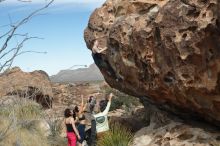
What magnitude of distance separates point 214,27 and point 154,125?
4.23 m

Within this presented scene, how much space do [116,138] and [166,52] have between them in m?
3.47

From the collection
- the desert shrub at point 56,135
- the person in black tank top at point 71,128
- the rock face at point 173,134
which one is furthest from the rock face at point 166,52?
the desert shrub at point 56,135

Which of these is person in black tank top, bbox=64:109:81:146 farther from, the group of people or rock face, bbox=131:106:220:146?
rock face, bbox=131:106:220:146

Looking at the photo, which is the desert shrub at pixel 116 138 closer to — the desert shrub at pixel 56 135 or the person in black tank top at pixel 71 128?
the person in black tank top at pixel 71 128

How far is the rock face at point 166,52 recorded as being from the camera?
9.72m

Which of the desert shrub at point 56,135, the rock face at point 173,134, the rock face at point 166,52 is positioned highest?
the rock face at point 166,52

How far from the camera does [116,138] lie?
13.2m

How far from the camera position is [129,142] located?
42.7 ft

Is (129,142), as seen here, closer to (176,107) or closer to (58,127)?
(176,107)

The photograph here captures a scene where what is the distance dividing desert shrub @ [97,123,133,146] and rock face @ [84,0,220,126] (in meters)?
1.14

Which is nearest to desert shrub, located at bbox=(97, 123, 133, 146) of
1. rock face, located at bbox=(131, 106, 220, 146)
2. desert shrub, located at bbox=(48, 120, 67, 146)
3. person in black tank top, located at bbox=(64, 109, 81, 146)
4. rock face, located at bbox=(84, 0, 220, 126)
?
rock face, located at bbox=(131, 106, 220, 146)

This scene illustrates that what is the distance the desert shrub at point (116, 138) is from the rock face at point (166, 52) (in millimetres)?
1141

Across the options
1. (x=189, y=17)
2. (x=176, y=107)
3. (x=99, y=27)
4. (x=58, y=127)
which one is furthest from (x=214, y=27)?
(x=58, y=127)

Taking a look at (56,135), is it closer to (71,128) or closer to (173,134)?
(71,128)
